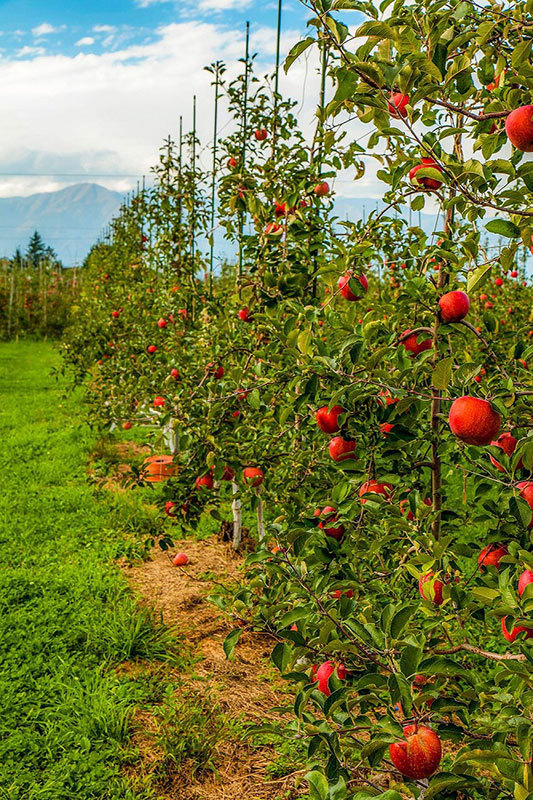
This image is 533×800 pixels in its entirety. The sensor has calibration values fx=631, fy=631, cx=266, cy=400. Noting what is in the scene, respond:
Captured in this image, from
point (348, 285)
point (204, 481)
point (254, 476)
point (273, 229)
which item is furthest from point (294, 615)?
point (273, 229)

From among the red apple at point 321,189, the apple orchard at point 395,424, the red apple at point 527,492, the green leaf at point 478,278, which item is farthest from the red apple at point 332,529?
the red apple at point 321,189

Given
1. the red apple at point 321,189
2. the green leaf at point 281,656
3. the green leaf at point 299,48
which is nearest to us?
the green leaf at point 299,48

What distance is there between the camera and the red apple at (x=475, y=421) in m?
1.16

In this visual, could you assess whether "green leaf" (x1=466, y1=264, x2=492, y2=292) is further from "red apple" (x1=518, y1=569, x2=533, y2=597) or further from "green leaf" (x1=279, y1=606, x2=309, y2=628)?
"green leaf" (x1=279, y1=606, x2=309, y2=628)

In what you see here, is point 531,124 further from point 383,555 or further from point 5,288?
point 5,288

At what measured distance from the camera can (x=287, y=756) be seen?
2.25 meters

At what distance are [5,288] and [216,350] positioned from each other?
14306 mm

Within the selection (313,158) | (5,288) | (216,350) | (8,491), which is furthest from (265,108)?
(5,288)

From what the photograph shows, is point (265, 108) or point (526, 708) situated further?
point (265, 108)

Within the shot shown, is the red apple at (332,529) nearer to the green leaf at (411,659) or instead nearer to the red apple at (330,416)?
the red apple at (330,416)

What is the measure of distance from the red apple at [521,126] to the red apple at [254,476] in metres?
1.62

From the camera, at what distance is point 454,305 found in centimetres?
144

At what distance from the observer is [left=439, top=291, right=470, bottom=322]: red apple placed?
4.70ft

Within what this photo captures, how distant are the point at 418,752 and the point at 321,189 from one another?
206 centimetres
